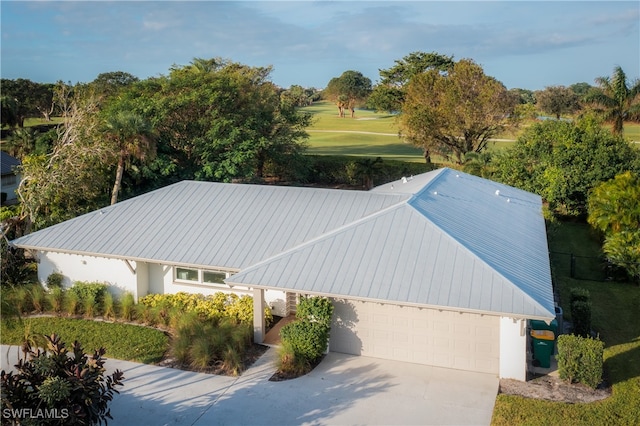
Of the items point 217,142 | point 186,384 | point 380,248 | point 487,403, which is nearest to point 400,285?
point 380,248

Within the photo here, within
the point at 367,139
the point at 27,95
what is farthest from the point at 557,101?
the point at 27,95

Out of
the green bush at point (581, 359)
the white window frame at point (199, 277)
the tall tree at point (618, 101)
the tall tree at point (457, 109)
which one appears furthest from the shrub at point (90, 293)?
the tall tree at point (618, 101)

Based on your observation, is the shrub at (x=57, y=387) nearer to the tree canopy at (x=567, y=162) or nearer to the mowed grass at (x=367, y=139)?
the tree canopy at (x=567, y=162)

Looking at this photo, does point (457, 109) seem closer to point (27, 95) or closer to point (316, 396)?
point (316, 396)

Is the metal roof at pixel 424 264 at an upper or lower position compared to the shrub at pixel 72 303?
upper

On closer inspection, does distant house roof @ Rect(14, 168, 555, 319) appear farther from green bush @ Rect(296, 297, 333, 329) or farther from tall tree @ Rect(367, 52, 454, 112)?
tall tree @ Rect(367, 52, 454, 112)

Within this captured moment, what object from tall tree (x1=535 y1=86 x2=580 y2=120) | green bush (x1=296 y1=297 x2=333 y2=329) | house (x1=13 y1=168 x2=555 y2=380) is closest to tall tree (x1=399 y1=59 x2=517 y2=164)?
house (x1=13 y1=168 x2=555 y2=380)
